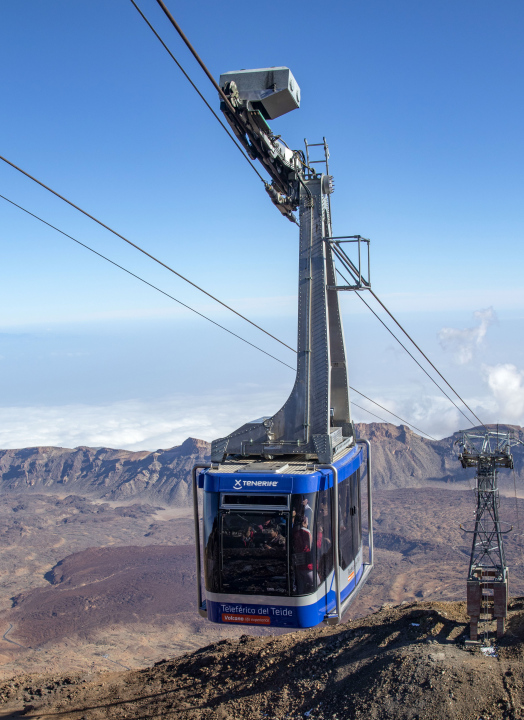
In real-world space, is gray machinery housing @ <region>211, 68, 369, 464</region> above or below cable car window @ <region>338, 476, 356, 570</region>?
above

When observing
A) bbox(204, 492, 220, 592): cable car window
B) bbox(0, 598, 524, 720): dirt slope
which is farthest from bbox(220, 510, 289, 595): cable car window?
bbox(0, 598, 524, 720): dirt slope

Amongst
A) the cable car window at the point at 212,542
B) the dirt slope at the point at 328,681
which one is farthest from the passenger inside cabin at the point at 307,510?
the dirt slope at the point at 328,681

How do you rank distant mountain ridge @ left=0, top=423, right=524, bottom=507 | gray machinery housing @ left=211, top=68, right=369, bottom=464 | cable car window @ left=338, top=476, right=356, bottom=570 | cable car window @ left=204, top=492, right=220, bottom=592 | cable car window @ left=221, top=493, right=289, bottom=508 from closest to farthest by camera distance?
cable car window @ left=221, top=493, right=289, bottom=508 → cable car window @ left=204, top=492, right=220, bottom=592 → cable car window @ left=338, top=476, right=356, bottom=570 → gray machinery housing @ left=211, top=68, right=369, bottom=464 → distant mountain ridge @ left=0, top=423, right=524, bottom=507

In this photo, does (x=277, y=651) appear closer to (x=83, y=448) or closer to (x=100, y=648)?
(x=100, y=648)

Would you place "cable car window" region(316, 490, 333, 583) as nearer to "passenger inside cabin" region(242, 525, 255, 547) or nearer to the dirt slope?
"passenger inside cabin" region(242, 525, 255, 547)

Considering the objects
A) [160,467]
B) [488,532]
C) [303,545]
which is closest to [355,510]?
[303,545]

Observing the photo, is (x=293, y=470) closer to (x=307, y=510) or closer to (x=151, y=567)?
(x=307, y=510)

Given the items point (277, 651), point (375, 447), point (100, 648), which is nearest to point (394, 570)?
point (100, 648)
